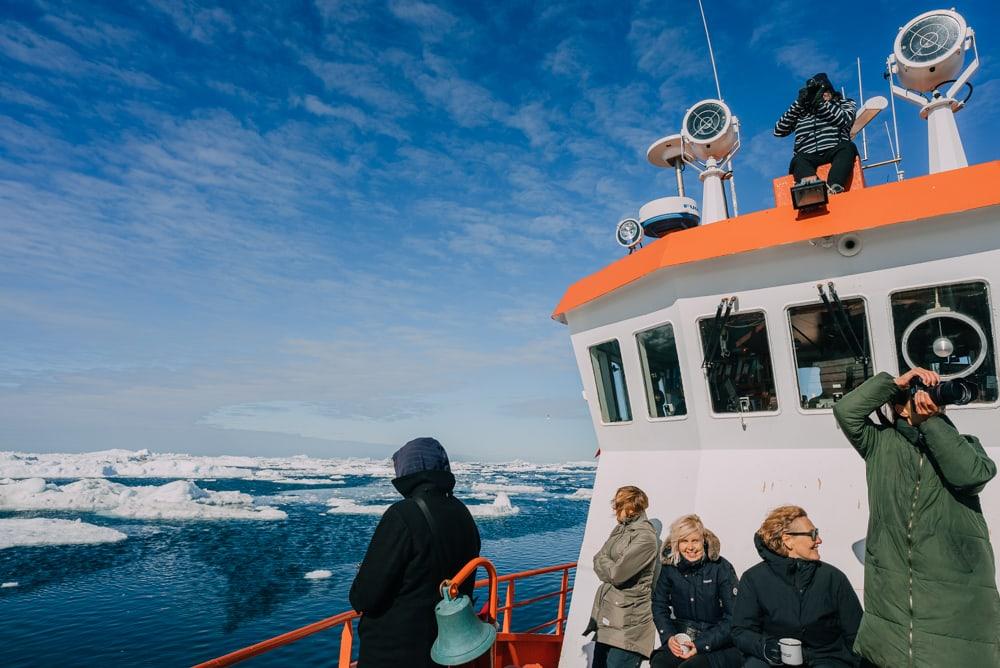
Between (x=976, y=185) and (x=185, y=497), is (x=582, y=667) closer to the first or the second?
(x=976, y=185)

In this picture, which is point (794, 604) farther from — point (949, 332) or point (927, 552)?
point (949, 332)

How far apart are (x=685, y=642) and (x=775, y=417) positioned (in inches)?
84.2

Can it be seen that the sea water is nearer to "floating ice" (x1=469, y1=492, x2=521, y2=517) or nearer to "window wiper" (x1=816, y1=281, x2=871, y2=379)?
"floating ice" (x1=469, y1=492, x2=521, y2=517)

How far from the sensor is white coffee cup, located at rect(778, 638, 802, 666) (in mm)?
2883

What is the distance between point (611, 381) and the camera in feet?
20.6

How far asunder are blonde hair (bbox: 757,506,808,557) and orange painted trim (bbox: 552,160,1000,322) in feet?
7.69

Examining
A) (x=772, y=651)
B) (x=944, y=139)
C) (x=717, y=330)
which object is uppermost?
(x=944, y=139)

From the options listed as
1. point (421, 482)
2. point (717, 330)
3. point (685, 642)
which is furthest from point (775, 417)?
point (421, 482)

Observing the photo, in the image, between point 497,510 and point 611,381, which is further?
point 497,510

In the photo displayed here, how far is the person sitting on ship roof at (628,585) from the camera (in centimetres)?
362

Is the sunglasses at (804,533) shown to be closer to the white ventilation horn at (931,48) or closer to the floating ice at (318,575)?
the white ventilation horn at (931,48)

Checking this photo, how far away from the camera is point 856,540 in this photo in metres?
4.21

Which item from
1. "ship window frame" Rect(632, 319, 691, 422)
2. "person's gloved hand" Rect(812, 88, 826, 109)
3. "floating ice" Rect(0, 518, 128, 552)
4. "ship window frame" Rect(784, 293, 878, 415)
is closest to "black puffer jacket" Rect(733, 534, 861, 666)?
"ship window frame" Rect(784, 293, 878, 415)

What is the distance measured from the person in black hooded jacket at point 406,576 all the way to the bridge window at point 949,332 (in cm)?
384
